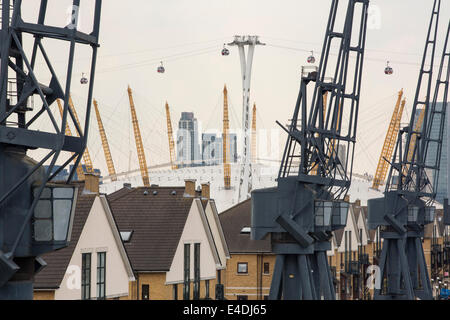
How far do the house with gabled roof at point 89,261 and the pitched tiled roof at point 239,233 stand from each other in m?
30.5

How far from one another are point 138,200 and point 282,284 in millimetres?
10523

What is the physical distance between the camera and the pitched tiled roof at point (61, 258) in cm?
3550

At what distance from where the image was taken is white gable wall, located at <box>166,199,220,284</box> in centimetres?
4861

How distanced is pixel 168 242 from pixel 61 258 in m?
12.4

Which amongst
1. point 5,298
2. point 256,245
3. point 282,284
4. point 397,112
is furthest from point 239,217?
point 397,112

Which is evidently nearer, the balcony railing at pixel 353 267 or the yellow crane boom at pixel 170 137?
the balcony railing at pixel 353 267

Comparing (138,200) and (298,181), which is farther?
(138,200)

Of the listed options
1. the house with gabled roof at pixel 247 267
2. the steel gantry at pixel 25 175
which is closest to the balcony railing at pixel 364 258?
the house with gabled roof at pixel 247 267

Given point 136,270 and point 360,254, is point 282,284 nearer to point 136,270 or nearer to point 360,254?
point 136,270

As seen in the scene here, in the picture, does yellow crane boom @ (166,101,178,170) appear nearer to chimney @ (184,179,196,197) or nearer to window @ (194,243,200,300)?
chimney @ (184,179,196,197)

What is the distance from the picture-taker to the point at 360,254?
9412cm

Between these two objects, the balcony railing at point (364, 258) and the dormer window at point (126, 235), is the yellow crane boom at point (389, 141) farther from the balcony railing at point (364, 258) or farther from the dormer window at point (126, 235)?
the dormer window at point (126, 235)

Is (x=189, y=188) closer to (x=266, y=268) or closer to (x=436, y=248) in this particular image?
(x=266, y=268)
